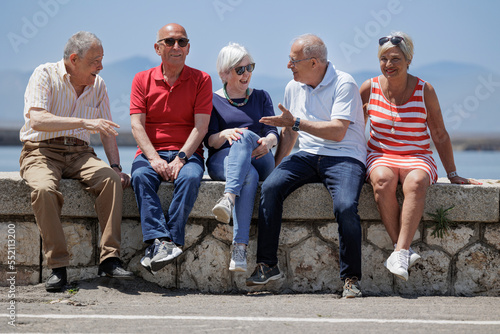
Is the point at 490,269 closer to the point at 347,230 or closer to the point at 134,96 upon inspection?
the point at 347,230

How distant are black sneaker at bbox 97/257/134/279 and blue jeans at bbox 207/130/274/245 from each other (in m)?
0.73

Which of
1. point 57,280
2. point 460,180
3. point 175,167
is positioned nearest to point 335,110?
point 460,180

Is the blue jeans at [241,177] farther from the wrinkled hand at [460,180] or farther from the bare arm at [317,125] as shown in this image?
the wrinkled hand at [460,180]

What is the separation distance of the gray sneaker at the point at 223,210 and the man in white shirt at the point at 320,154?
0.26 meters

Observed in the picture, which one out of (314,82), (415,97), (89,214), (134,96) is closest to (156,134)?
(134,96)

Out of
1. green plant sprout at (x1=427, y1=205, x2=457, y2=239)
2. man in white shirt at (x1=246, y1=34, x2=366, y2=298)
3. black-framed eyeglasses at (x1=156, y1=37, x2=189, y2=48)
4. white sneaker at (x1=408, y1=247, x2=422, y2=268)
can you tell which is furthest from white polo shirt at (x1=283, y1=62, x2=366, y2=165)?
black-framed eyeglasses at (x1=156, y1=37, x2=189, y2=48)

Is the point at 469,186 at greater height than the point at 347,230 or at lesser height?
greater

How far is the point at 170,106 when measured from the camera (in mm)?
4312

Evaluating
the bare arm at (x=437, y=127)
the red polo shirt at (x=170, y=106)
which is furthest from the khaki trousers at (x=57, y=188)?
the bare arm at (x=437, y=127)

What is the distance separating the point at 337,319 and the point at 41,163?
2207 mm

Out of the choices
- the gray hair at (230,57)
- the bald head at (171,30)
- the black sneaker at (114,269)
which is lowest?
the black sneaker at (114,269)

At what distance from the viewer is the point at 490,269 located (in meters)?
4.07

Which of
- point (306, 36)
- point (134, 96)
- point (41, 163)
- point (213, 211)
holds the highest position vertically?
point (306, 36)

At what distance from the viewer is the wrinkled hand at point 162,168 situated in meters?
4.06
